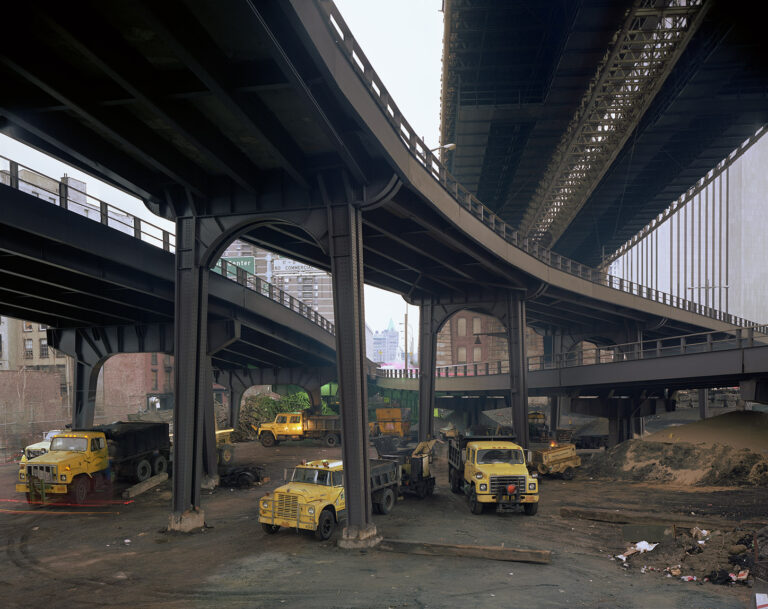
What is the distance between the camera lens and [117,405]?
7331 centimetres

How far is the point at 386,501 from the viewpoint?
22766mm

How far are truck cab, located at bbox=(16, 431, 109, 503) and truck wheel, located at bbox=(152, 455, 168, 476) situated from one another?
4841 millimetres

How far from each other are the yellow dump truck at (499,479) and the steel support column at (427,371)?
17041 mm

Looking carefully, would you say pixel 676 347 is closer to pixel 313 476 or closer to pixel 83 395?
pixel 313 476

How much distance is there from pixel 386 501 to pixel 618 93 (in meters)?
32.5

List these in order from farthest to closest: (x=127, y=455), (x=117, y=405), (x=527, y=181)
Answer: (x=117, y=405) < (x=527, y=181) < (x=127, y=455)

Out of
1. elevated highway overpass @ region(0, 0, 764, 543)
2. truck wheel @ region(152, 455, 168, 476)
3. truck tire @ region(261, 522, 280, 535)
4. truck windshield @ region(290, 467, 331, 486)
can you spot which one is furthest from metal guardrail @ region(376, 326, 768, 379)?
truck wheel @ region(152, 455, 168, 476)

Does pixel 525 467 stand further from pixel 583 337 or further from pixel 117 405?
pixel 117 405

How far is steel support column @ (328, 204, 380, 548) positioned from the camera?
754 inches

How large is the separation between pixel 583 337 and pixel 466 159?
2220cm

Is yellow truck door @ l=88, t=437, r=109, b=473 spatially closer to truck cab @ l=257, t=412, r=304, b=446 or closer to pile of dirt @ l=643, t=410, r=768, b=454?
truck cab @ l=257, t=412, r=304, b=446

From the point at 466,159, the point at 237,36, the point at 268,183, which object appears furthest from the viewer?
the point at 466,159

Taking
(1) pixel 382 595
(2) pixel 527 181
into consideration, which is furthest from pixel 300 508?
(2) pixel 527 181

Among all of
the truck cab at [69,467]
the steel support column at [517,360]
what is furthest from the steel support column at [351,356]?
the steel support column at [517,360]
